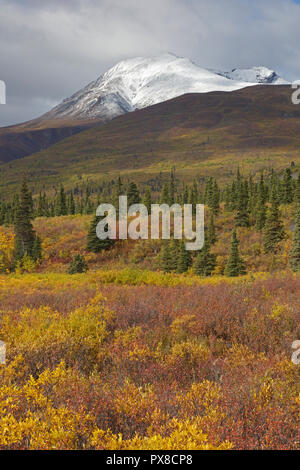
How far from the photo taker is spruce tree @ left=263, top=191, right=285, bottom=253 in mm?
28458

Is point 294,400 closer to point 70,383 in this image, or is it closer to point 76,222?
point 70,383

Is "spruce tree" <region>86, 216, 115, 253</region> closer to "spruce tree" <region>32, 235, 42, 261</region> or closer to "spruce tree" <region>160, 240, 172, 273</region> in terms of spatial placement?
"spruce tree" <region>32, 235, 42, 261</region>

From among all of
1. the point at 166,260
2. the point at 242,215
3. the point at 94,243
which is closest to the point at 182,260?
the point at 166,260

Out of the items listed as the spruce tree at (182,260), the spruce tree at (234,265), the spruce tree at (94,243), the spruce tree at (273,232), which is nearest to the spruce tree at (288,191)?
the spruce tree at (273,232)

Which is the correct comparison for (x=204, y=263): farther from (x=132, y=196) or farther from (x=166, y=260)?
(x=132, y=196)

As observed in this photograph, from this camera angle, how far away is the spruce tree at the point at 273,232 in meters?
28.5

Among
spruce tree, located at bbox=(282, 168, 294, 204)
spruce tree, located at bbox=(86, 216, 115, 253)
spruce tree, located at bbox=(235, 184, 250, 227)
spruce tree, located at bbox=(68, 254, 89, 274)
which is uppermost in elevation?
spruce tree, located at bbox=(282, 168, 294, 204)

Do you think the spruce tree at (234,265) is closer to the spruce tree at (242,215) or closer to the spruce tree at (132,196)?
the spruce tree at (242,215)

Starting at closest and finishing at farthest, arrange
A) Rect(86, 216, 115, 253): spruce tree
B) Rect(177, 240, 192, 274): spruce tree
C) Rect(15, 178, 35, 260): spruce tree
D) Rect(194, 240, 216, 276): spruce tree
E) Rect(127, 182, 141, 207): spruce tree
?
Rect(194, 240, 216, 276): spruce tree < Rect(177, 240, 192, 274): spruce tree < Rect(86, 216, 115, 253): spruce tree < Rect(15, 178, 35, 260): spruce tree < Rect(127, 182, 141, 207): spruce tree

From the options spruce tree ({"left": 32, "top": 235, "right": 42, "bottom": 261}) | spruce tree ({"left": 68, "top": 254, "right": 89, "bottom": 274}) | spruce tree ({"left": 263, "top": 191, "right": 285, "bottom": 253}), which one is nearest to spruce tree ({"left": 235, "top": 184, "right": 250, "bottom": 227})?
spruce tree ({"left": 263, "top": 191, "right": 285, "bottom": 253})

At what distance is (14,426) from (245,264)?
25268 millimetres

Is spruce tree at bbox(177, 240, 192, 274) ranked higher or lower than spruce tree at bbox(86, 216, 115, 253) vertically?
lower

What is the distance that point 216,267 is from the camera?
2566 centimetres
